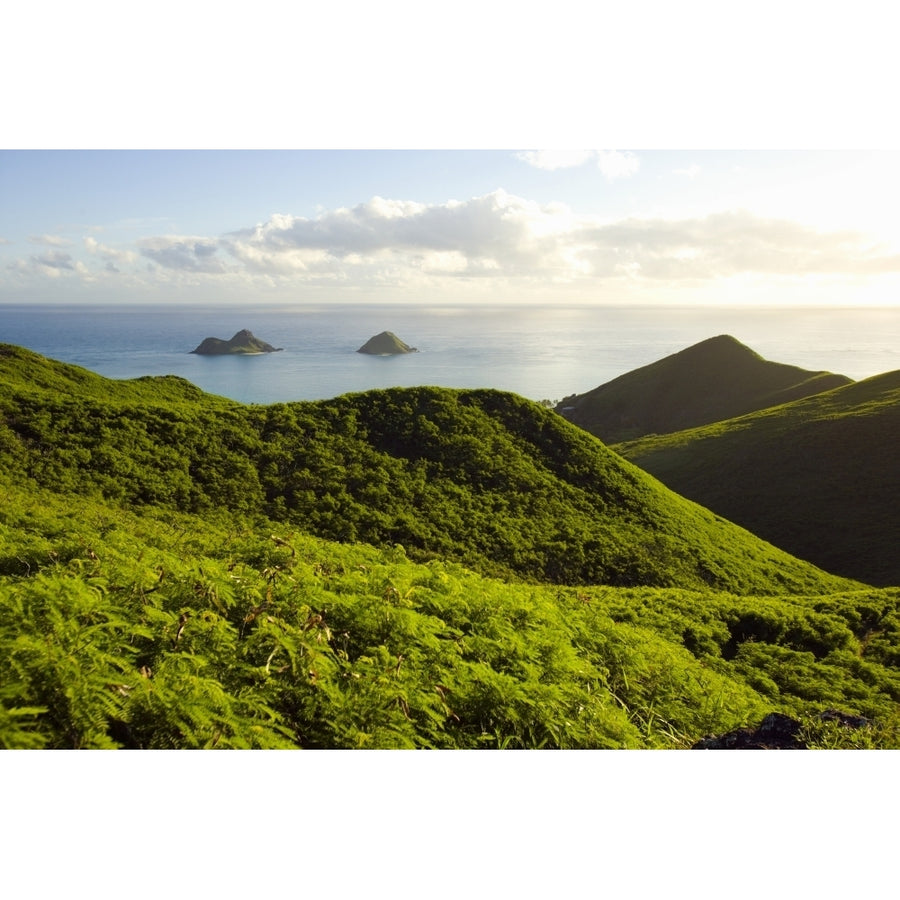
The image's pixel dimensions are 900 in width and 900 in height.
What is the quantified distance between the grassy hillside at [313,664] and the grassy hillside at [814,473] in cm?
2592

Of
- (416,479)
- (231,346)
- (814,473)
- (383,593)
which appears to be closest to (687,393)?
(814,473)

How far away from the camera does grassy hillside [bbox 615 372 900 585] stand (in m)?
33.0

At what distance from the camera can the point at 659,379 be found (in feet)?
322

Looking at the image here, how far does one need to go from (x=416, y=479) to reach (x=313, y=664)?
17422 mm

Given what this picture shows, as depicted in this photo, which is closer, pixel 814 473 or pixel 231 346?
pixel 814 473

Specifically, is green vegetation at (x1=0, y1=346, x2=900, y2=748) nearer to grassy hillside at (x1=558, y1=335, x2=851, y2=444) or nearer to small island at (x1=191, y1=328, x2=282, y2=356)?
grassy hillside at (x1=558, y1=335, x2=851, y2=444)

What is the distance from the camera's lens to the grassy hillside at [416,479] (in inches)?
761

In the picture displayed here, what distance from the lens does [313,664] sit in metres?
5.51

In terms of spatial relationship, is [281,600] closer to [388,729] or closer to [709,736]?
[388,729]

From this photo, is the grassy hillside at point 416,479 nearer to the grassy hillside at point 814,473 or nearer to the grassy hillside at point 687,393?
the grassy hillside at point 814,473

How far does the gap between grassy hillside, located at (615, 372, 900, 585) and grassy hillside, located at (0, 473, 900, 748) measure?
25922mm

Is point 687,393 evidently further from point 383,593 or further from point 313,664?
point 313,664

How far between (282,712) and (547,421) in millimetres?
24642

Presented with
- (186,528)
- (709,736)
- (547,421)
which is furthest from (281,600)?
(547,421)
